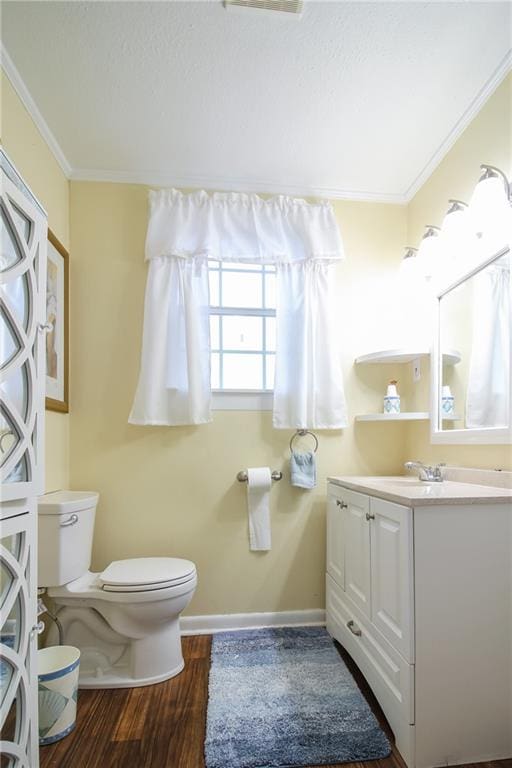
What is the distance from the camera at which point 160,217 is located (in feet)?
7.17

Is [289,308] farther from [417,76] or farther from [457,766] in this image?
[457,766]

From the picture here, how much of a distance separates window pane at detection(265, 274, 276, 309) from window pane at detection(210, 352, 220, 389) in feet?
1.36

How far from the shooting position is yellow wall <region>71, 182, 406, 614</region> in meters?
2.15

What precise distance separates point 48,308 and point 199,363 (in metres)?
0.74

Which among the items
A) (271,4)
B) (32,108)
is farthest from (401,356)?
(32,108)

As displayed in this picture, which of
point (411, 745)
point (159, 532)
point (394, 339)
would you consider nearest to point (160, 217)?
point (394, 339)

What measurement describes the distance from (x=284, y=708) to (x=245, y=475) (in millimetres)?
980

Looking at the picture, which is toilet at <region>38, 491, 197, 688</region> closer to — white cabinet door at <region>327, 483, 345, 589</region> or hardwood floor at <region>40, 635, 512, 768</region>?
hardwood floor at <region>40, 635, 512, 768</region>

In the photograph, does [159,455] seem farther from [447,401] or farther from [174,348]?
[447,401]

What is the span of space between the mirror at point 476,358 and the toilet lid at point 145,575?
1.34 meters

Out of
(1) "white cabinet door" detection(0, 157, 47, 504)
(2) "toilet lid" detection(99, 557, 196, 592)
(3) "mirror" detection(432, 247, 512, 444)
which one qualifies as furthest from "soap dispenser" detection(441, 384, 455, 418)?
(1) "white cabinet door" detection(0, 157, 47, 504)

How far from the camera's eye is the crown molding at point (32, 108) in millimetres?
1567

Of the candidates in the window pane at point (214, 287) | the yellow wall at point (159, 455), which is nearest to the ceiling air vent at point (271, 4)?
the yellow wall at point (159, 455)

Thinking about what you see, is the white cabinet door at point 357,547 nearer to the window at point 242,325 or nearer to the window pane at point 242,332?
the window at point 242,325
